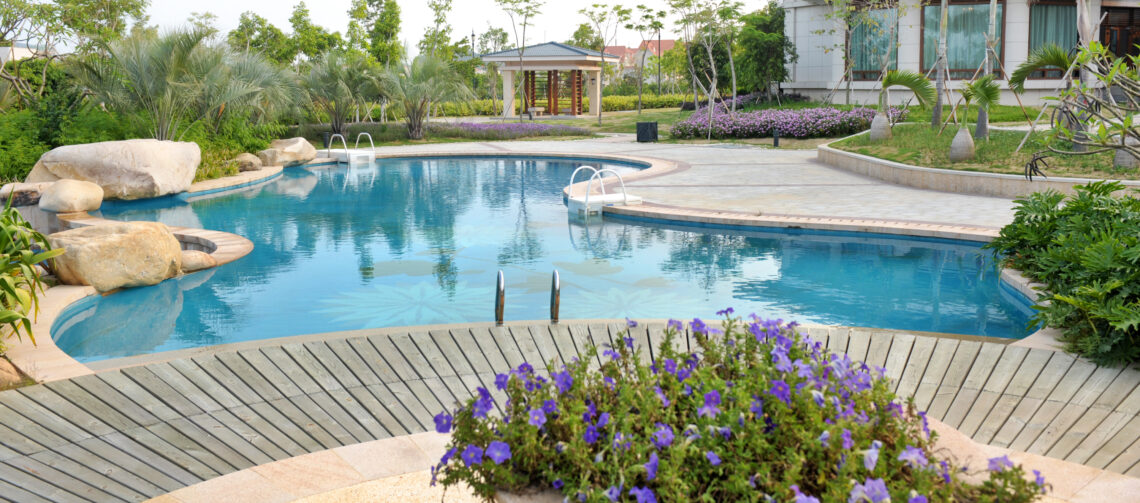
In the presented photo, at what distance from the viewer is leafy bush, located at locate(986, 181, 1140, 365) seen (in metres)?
4.66

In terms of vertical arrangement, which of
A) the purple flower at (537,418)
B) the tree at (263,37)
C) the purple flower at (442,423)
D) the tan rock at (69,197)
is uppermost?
the tree at (263,37)

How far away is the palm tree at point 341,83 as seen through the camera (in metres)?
24.5

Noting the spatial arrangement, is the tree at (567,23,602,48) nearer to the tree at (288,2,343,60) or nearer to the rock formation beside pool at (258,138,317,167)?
the tree at (288,2,343,60)

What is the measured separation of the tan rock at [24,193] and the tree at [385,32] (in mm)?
27922

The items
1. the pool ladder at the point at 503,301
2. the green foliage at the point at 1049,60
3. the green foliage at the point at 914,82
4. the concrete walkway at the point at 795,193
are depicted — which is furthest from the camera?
the green foliage at the point at 914,82

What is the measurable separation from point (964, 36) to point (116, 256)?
2353cm

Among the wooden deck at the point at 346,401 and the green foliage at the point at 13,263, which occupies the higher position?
the green foliage at the point at 13,263

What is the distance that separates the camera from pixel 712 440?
240 centimetres

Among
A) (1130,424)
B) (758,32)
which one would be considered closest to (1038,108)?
(758,32)

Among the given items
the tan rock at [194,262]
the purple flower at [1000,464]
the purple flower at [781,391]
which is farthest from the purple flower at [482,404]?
the tan rock at [194,262]

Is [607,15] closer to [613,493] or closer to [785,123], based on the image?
[785,123]

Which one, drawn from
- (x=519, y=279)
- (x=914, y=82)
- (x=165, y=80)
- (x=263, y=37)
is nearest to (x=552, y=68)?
(x=263, y=37)

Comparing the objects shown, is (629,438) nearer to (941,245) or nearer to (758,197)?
(941,245)

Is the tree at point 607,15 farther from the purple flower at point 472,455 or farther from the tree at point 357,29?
the purple flower at point 472,455
